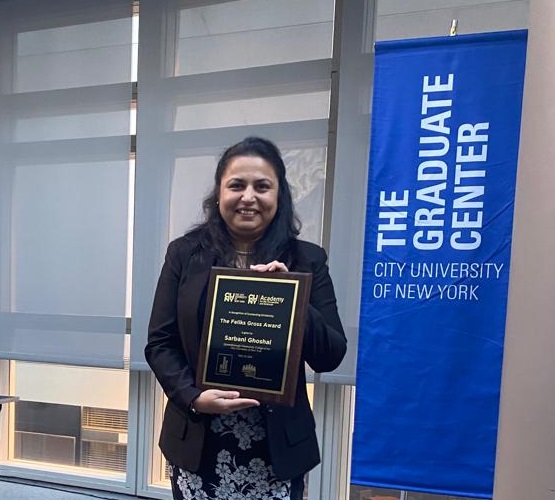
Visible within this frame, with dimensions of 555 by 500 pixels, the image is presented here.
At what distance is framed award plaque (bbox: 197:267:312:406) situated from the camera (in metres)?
1.19

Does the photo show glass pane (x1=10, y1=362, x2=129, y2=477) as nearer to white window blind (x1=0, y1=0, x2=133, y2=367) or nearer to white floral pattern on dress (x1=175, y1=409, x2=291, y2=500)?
white window blind (x1=0, y1=0, x2=133, y2=367)

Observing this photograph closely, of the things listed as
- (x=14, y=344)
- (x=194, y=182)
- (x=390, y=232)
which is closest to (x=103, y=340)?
(x=14, y=344)

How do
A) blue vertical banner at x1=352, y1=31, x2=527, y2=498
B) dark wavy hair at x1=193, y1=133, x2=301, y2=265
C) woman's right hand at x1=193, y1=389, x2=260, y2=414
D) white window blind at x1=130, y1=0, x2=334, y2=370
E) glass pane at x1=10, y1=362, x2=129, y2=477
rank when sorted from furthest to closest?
glass pane at x1=10, y1=362, x2=129, y2=477 < white window blind at x1=130, y1=0, x2=334, y2=370 < blue vertical banner at x1=352, y1=31, x2=527, y2=498 < dark wavy hair at x1=193, y1=133, x2=301, y2=265 < woman's right hand at x1=193, y1=389, x2=260, y2=414

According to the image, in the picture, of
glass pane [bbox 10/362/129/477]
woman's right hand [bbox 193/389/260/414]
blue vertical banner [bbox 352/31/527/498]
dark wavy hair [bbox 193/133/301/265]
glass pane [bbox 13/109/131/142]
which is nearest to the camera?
woman's right hand [bbox 193/389/260/414]

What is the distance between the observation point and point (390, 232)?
173 centimetres

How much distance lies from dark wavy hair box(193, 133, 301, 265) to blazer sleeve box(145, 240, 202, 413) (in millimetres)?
113

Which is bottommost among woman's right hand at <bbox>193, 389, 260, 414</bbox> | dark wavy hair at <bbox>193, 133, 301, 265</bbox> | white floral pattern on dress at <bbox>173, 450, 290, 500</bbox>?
white floral pattern on dress at <bbox>173, 450, 290, 500</bbox>

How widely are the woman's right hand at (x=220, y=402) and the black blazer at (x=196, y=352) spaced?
3 centimetres

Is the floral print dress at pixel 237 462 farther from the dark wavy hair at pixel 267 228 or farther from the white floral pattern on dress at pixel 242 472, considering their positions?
the dark wavy hair at pixel 267 228

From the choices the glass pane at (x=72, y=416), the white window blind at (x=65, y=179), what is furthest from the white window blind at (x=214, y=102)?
the glass pane at (x=72, y=416)

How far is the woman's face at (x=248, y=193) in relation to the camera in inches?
49.8

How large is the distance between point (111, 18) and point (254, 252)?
186 centimetres

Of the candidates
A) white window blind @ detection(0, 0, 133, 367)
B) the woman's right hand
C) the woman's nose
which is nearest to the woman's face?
the woman's nose

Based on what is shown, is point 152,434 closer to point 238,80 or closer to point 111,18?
point 238,80
